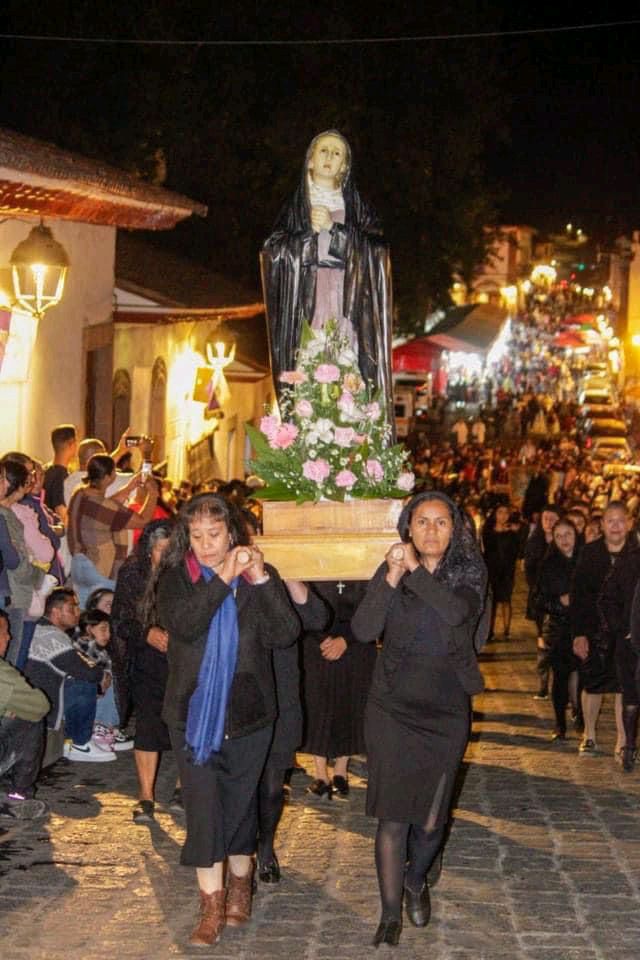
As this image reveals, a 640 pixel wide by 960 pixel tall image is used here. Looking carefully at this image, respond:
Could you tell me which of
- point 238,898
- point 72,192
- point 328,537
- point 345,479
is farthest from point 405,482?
point 72,192

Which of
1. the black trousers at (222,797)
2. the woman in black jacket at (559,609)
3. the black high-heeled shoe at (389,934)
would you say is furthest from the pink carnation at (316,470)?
the woman in black jacket at (559,609)

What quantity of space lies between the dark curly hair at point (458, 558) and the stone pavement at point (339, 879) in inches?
59.2

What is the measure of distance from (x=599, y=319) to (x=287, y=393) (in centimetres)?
8943

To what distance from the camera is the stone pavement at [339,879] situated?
7039 mm

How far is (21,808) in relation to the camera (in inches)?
362

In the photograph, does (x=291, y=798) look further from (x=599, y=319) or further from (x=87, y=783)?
(x=599, y=319)

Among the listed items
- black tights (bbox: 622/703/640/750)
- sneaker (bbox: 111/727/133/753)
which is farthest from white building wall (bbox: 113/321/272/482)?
black tights (bbox: 622/703/640/750)

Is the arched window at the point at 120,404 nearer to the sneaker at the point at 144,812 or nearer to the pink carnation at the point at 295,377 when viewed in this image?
the sneaker at the point at 144,812

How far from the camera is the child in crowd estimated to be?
444 inches

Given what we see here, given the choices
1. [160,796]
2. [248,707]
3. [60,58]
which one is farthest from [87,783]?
[60,58]

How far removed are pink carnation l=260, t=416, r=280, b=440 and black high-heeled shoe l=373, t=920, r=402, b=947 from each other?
269 cm

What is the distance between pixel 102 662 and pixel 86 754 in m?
0.68

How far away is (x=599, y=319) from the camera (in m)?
96.4

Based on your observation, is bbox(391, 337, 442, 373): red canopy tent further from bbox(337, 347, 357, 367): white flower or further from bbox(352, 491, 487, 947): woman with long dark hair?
bbox(352, 491, 487, 947): woman with long dark hair
